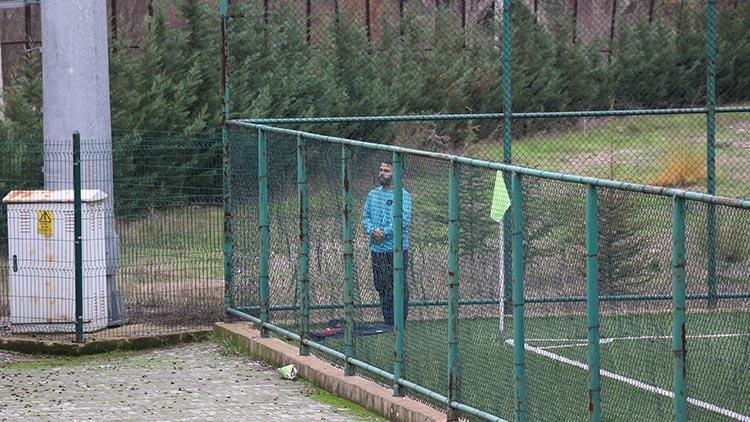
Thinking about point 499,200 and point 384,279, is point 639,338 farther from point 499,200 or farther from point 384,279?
point 384,279

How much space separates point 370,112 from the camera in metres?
21.8

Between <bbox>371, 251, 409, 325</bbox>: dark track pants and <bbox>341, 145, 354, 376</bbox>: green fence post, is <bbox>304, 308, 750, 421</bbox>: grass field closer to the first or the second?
<bbox>371, 251, 409, 325</bbox>: dark track pants

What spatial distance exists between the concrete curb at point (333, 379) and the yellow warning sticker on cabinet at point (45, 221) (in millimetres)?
1826

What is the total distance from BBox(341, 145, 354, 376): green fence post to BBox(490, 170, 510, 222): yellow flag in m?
1.87

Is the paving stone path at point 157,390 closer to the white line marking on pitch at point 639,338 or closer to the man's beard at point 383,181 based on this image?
the man's beard at point 383,181

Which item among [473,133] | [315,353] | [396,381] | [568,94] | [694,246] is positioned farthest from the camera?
[568,94]

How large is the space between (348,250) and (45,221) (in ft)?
13.2

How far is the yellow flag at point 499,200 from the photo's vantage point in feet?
29.1

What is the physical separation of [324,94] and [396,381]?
11.9m

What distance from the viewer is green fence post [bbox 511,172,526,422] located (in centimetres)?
823

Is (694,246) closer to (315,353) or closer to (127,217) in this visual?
(315,353)

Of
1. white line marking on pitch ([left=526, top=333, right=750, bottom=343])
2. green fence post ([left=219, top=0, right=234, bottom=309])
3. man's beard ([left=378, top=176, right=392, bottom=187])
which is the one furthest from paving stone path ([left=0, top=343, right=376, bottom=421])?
white line marking on pitch ([left=526, top=333, right=750, bottom=343])

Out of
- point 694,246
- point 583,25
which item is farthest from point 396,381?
point 583,25

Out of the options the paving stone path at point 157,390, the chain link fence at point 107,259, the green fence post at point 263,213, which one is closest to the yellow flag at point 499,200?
the paving stone path at point 157,390
